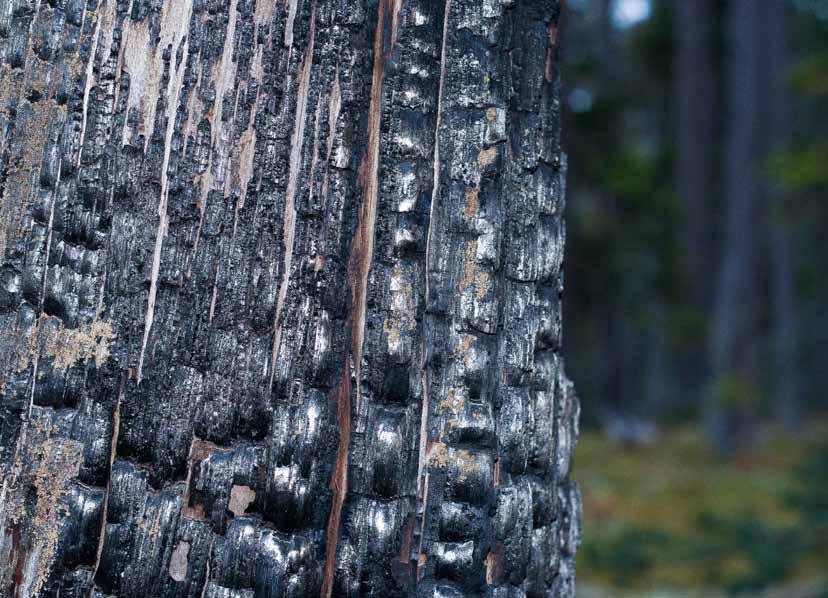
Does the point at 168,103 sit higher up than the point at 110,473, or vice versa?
the point at 168,103

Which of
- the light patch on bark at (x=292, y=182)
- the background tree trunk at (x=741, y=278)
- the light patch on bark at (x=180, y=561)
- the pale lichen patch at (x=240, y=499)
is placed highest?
the background tree trunk at (x=741, y=278)

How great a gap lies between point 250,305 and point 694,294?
14368 mm

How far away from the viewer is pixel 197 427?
0.93 m

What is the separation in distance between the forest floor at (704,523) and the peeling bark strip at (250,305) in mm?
5361

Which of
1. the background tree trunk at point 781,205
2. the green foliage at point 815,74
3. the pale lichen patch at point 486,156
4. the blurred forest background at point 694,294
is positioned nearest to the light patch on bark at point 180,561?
the pale lichen patch at point 486,156

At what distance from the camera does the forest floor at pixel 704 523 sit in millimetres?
6156

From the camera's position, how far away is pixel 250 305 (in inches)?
37.0

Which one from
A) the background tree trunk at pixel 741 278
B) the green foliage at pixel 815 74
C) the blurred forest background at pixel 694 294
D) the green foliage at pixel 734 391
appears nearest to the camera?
the green foliage at pixel 815 74

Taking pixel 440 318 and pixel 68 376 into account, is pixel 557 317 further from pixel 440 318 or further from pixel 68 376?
pixel 68 376

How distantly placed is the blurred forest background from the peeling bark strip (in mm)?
4130

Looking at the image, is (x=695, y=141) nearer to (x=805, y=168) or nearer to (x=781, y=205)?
(x=781, y=205)

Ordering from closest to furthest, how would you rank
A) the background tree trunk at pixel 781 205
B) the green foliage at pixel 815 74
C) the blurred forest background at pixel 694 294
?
the green foliage at pixel 815 74 < the blurred forest background at pixel 694 294 < the background tree trunk at pixel 781 205

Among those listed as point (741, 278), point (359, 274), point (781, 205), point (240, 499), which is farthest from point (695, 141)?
point (240, 499)

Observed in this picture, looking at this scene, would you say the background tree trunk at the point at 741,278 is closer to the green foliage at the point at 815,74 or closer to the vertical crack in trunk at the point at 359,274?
the green foliage at the point at 815,74
